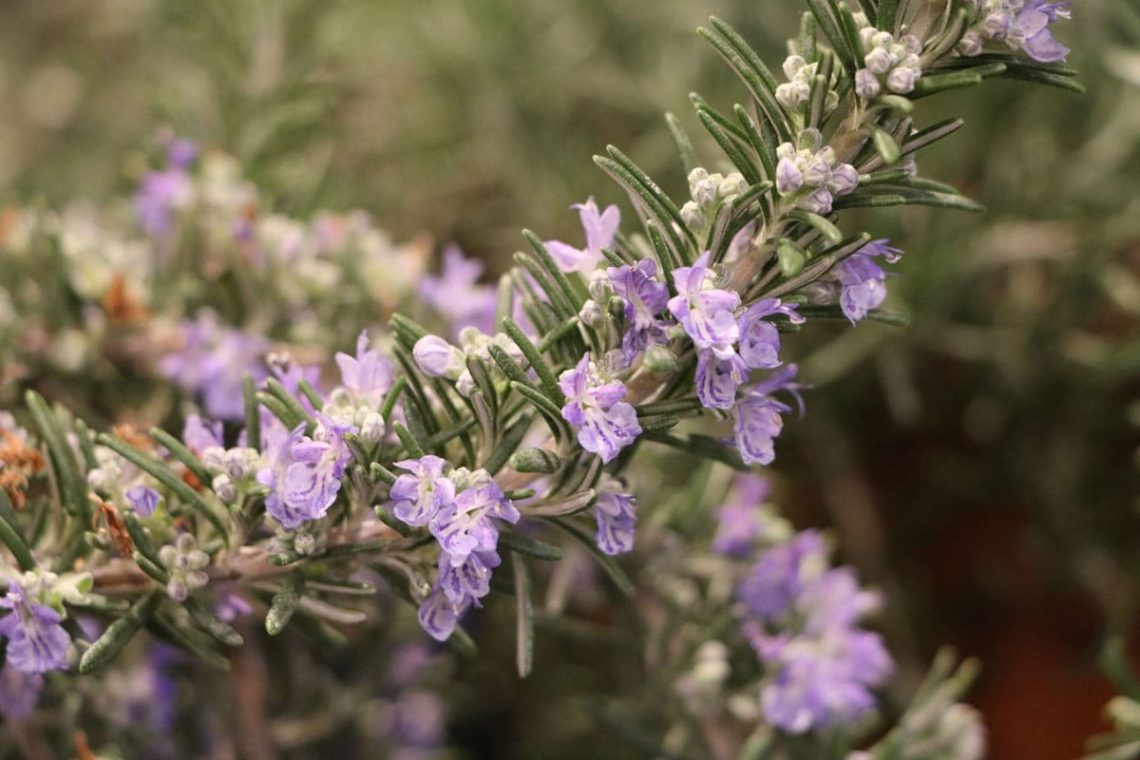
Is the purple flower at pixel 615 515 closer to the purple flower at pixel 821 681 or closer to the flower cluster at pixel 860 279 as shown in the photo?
the flower cluster at pixel 860 279

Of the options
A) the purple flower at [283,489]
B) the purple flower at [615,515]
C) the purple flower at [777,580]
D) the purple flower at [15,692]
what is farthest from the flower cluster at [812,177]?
the purple flower at [15,692]

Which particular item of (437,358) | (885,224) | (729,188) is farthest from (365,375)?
(885,224)

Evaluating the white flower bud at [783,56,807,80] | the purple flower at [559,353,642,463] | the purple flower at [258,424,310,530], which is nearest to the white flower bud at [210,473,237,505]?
the purple flower at [258,424,310,530]

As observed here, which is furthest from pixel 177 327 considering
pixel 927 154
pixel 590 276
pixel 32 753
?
pixel 927 154

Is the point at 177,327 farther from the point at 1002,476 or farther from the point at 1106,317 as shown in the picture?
the point at 1106,317

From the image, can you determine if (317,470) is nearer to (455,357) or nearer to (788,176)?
(455,357)

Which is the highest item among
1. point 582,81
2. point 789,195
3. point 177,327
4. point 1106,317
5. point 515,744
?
point 789,195
